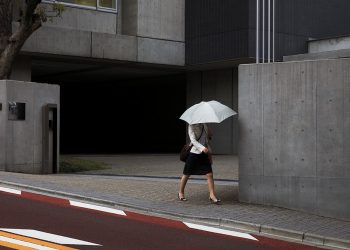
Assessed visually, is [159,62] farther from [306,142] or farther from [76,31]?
[306,142]

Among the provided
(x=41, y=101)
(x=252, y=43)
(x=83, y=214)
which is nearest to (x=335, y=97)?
(x=83, y=214)

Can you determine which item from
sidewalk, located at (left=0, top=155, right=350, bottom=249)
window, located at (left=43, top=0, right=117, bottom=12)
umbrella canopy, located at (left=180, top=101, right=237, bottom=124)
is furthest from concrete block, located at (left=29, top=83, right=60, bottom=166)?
window, located at (left=43, top=0, right=117, bottom=12)

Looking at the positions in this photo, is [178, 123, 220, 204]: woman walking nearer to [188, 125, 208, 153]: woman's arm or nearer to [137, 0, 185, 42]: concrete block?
[188, 125, 208, 153]: woman's arm

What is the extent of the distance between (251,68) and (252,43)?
13.9 meters

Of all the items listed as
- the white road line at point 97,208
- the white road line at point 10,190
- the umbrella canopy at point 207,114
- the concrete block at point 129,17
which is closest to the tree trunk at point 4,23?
the white road line at point 10,190

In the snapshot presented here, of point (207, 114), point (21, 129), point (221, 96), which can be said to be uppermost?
point (221, 96)

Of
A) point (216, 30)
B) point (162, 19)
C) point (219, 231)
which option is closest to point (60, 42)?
point (162, 19)

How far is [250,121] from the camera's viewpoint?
1061cm

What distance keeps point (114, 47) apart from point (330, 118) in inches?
650

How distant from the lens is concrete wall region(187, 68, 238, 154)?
27.6 m

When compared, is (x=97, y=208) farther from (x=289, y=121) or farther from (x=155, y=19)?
(x=155, y=19)

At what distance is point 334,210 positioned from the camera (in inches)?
376

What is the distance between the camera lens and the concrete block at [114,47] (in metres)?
24.5

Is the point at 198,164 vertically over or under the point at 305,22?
under
